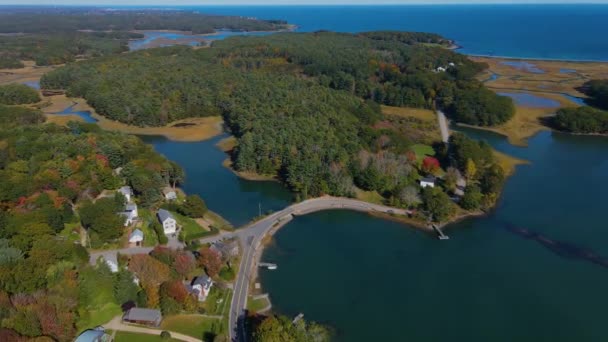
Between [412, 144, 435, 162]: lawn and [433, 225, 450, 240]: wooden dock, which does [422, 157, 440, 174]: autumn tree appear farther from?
[433, 225, 450, 240]: wooden dock

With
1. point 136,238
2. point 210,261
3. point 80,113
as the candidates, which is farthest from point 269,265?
point 80,113

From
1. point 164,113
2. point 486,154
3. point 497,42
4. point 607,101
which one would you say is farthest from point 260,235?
point 497,42

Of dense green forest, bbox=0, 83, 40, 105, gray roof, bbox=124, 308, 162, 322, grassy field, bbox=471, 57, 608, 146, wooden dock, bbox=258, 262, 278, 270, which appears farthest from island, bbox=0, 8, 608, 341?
wooden dock, bbox=258, 262, 278, 270

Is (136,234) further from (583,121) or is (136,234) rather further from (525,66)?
(525,66)

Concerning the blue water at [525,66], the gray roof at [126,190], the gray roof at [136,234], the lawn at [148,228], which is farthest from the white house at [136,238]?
the blue water at [525,66]

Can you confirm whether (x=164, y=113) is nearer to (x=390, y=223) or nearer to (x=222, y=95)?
(x=222, y=95)

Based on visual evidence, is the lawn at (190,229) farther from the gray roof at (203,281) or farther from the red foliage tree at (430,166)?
the red foliage tree at (430,166)
